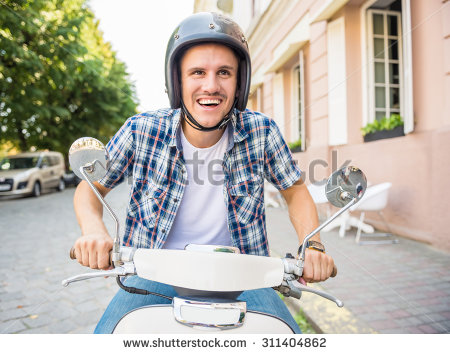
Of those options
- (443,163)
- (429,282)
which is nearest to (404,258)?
(429,282)

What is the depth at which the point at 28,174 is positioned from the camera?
456 inches

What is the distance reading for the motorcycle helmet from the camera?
4.32 feet

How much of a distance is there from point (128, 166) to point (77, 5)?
4294 millimetres

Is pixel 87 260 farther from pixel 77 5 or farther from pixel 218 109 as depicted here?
pixel 77 5

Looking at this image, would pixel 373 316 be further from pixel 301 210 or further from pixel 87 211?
pixel 87 211

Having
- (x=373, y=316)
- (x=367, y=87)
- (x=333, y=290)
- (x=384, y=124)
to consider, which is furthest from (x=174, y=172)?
(x=367, y=87)

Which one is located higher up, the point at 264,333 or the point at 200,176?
the point at 200,176

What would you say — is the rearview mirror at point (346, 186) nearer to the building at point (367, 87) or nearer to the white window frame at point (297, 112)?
the building at point (367, 87)

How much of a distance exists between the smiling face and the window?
4.95 metres

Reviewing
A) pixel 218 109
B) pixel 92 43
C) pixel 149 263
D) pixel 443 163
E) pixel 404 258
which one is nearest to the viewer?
pixel 149 263

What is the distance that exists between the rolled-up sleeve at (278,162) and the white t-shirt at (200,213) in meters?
0.26

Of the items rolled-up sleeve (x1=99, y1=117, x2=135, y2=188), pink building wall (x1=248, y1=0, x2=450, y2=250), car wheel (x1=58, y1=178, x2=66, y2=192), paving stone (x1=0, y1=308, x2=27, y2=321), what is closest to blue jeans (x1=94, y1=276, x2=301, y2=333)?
rolled-up sleeve (x1=99, y1=117, x2=135, y2=188)

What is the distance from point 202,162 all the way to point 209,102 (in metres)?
0.28

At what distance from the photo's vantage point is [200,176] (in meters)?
1.49
